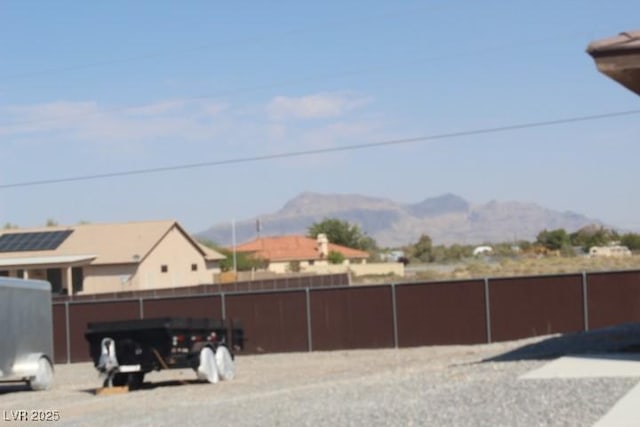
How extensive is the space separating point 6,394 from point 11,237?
45069 mm

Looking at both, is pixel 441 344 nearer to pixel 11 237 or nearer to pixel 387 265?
pixel 11 237

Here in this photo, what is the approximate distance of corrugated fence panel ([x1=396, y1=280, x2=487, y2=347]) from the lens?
35.9 meters

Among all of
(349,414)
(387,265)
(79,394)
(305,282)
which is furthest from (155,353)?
(387,265)

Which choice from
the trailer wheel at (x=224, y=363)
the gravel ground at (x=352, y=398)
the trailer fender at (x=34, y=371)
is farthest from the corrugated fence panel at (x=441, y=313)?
the trailer fender at (x=34, y=371)

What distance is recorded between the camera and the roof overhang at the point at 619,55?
17.9 m

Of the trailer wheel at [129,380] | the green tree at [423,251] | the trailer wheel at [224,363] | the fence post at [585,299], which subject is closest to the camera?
the trailer wheel at [129,380]

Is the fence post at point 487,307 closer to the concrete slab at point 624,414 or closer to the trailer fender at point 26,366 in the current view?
the trailer fender at point 26,366

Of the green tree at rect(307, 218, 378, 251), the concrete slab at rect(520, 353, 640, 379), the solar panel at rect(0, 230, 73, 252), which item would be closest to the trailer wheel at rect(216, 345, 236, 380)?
the concrete slab at rect(520, 353, 640, 379)

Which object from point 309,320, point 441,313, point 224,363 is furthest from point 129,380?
point 441,313

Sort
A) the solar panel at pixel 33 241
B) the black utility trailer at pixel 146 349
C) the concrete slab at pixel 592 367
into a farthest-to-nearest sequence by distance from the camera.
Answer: the solar panel at pixel 33 241, the black utility trailer at pixel 146 349, the concrete slab at pixel 592 367

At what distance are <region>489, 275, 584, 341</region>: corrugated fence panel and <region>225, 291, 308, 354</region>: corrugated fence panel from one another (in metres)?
6.26

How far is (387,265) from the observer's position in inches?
3713

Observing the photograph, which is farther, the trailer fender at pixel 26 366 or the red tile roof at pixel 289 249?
the red tile roof at pixel 289 249

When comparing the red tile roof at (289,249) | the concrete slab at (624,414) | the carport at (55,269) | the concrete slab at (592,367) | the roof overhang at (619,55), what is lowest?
the concrete slab at (624,414)
